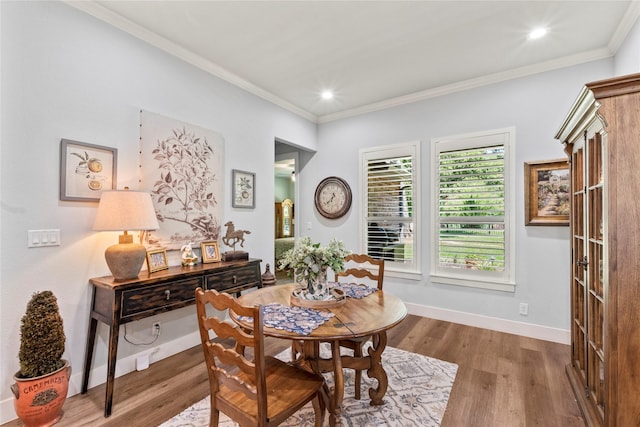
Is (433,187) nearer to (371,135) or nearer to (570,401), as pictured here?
(371,135)

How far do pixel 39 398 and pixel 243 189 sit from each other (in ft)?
7.76

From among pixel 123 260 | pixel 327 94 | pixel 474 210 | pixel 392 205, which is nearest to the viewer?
pixel 123 260

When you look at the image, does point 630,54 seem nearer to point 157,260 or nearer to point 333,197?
point 333,197

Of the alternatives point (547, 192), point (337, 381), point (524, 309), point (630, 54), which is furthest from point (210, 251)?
point (630, 54)

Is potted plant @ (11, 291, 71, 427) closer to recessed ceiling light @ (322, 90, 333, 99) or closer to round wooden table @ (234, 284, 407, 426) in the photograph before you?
round wooden table @ (234, 284, 407, 426)

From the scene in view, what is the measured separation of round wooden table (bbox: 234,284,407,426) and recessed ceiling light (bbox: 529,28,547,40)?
263cm

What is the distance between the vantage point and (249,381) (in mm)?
1391

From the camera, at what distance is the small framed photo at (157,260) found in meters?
2.44

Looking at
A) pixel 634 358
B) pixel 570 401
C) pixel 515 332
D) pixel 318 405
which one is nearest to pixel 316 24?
pixel 318 405

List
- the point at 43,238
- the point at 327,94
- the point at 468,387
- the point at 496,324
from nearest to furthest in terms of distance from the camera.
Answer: the point at 43,238 < the point at 468,387 < the point at 496,324 < the point at 327,94

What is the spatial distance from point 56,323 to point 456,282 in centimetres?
377

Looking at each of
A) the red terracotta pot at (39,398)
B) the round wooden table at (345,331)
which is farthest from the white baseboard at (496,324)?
the red terracotta pot at (39,398)

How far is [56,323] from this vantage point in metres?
1.84

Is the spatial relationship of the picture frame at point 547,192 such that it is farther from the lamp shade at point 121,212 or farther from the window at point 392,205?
the lamp shade at point 121,212
